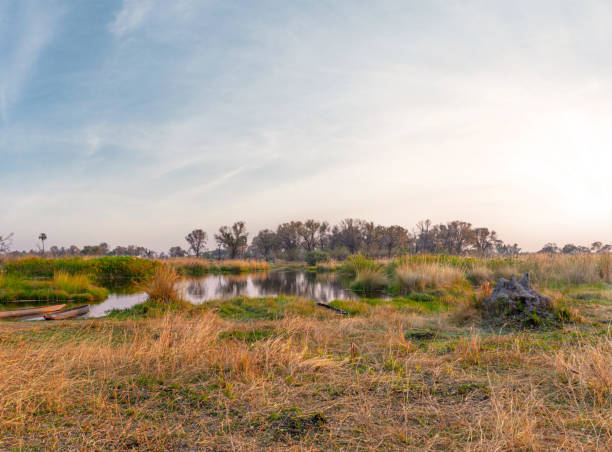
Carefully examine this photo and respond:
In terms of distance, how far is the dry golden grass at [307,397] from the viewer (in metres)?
1.93

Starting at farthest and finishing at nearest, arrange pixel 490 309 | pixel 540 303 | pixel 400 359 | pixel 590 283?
pixel 590 283
pixel 490 309
pixel 540 303
pixel 400 359

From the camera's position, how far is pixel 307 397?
2.56 meters

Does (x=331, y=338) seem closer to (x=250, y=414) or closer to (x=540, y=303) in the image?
(x=250, y=414)

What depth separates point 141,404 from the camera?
2.43 meters

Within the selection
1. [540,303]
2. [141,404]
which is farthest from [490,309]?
[141,404]

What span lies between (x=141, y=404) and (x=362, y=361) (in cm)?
202

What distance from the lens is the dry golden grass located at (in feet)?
6.33

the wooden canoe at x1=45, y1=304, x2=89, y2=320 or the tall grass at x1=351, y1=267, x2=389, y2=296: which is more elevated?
the wooden canoe at x1=45, y1=304, x2=89, y2=320

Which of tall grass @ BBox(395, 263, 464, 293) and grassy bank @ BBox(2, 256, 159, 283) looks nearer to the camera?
tall grass @ BBox(395, 263, 464, 293)

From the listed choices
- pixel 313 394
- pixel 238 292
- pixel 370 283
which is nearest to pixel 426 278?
pixel 370 283

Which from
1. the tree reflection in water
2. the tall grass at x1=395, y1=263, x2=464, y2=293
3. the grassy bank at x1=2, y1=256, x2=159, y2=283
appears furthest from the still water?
the grassy bank at x1=2, y1=256, x2=159, y2=283

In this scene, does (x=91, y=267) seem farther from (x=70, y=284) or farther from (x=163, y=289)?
(x=163, y=289)

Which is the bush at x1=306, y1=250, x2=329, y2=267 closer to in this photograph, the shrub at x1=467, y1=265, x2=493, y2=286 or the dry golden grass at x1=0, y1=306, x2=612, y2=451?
the shrub at x1=467, y1=265, x2=493, y2=286

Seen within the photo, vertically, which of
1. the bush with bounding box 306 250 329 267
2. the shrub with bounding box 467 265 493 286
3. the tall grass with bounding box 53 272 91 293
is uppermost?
the tall grass with bounding box 53 272 91 293
